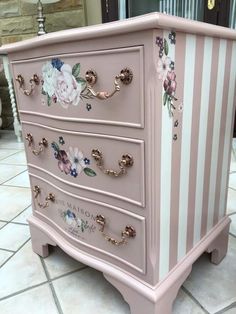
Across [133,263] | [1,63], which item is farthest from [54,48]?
[1,63]

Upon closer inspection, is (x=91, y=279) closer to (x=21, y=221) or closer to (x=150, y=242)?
(x=150, y=242)

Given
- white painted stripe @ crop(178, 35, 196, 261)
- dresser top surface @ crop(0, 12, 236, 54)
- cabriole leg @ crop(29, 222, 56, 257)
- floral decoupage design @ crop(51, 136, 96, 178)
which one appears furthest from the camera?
cabriole leg @ crop(29, 222, 56, 257)

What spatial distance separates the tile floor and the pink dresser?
0.09m

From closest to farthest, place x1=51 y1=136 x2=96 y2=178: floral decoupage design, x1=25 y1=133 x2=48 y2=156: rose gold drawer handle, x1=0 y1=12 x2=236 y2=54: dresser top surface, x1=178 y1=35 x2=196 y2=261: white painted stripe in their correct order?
1. x1=0 y1=12 x2=236 y2=54: dresser top surface
2. x1=178 y1=35 x2=196 y2=261: white painted stripe
3. x1=51 y1=136 x2=96 y2=178: floral decoupage design
4. x1=25 y1=133 x2=48 y2=156: rose gold drawer handle

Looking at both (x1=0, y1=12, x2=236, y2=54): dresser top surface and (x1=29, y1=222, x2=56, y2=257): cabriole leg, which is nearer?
(x1=0, y1=12, x2=236, y2=54): dresser top surface

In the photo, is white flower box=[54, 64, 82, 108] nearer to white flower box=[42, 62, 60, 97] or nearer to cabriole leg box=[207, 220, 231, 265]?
white flower box=[42, 62, 60, 97]

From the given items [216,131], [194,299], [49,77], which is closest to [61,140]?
[49,77]

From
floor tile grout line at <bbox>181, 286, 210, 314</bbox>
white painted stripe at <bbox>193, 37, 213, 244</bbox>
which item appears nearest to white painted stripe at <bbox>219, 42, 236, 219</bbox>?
white painted stripe at <bbox>193, 37, 213, 244</bbox>

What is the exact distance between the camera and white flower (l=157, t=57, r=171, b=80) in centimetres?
50

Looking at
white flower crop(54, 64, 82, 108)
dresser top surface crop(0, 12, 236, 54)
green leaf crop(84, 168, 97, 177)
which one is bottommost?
green leaf crop(84, 168, 97, 177)

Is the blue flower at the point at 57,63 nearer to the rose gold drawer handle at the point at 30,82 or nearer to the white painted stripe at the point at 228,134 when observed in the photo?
the rose gold drawer handle at the point at 30,82

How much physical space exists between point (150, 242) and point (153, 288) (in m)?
0.11

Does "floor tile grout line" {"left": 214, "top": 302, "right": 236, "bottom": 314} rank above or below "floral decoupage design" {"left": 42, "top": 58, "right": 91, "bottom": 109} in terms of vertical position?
below

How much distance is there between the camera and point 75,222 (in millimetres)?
761
